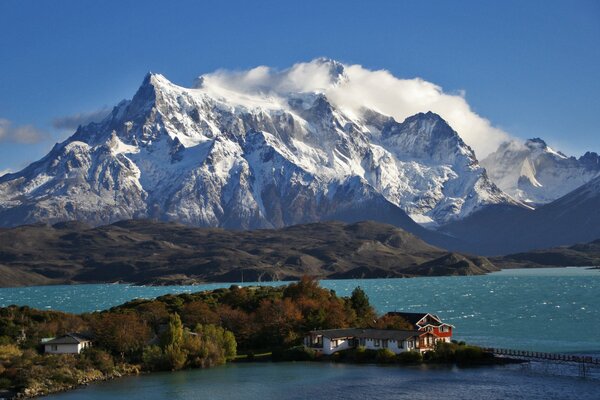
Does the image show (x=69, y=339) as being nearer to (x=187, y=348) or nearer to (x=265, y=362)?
(x=187, y=348)

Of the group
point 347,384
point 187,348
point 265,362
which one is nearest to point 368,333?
point 265,362

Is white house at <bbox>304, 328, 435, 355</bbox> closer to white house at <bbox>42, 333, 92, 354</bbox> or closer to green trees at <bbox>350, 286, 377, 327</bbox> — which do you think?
green trees at <bbox>350, 286, 377, 327</bbox>

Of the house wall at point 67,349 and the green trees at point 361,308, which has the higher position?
the green trees at point 361,308

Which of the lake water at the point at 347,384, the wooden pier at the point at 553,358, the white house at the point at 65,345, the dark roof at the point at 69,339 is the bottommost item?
the lake water at the point at 347,384

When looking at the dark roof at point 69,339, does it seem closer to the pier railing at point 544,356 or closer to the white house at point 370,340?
the white house at point 370,340

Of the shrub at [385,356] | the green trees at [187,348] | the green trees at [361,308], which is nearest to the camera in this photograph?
the green trees at [187,348]

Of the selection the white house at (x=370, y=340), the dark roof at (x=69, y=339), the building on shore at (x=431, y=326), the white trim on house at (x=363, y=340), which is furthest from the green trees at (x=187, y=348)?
the building on shore at (x=431, y=326)

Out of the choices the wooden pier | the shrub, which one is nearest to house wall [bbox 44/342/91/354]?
the shrub
